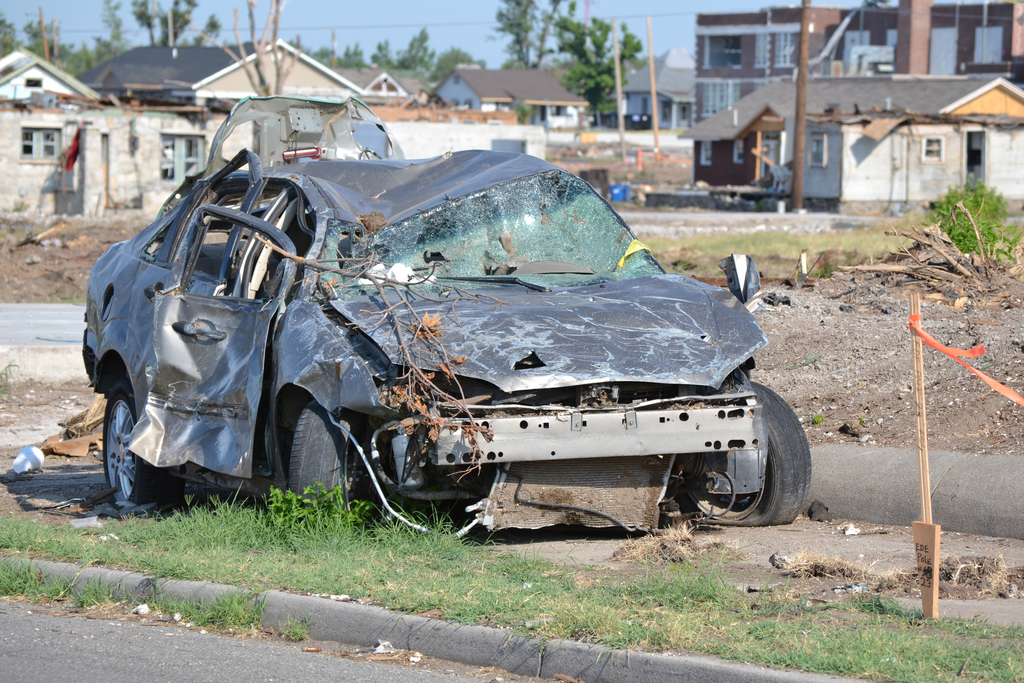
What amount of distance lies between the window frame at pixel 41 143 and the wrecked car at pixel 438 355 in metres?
32.3

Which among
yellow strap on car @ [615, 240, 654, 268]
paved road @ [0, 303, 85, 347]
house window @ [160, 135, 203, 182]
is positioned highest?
house window @ [160, 135, 203, 182]

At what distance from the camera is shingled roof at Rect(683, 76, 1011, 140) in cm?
4416

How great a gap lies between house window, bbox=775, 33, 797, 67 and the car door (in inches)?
2796

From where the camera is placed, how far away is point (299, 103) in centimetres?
1023

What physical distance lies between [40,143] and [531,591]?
3624 centimetres

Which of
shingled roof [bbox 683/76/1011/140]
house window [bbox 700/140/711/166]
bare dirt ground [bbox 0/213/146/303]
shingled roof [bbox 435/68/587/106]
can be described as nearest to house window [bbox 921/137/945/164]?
shingled roof [bbox 683/76/1011/140]

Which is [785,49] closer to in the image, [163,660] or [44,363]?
[44,363]

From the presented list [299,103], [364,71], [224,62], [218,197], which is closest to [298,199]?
[218,197]

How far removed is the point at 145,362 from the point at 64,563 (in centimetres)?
129

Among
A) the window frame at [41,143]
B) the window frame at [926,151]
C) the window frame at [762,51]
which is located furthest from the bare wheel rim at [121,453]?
the window frame at [762,51]

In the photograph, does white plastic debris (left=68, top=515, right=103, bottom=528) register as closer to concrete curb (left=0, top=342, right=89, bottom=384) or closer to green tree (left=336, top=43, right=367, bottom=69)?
concrete curb (left=0, top=342, right=89, bottom=384)

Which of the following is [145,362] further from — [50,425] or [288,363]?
[50,425]

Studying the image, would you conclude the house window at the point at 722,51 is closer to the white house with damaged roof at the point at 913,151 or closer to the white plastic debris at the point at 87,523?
the white house with damaged roof at the point at 913,151

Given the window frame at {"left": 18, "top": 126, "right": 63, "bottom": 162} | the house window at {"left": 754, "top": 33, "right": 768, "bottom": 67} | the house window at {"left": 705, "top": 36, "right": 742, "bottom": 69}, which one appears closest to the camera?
the window frame at {"left": 18, "top": 126, "right": 63, "bottom": 162}
